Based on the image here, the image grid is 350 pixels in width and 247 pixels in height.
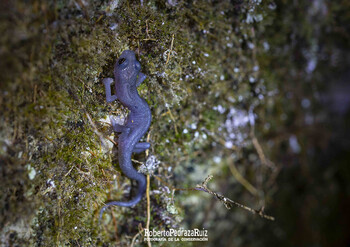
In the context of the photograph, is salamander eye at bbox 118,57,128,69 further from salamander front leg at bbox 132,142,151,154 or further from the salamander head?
salamander front leg at bbox 132,142,151,154

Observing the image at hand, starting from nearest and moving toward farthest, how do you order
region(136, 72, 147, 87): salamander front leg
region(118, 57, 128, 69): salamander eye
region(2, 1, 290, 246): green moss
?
1. region(2, 1, 290, 246): green moss
2. region(118, 57, 128, 69): salamander eye
3. region(136, 72, 147, 87): salamander front leg

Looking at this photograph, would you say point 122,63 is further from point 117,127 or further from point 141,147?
point 141,147

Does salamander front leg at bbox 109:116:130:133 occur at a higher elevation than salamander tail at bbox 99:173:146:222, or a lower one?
higher

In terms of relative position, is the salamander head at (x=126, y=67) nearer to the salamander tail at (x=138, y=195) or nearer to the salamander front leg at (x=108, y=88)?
the salamander front leg at (x=108, y=88)

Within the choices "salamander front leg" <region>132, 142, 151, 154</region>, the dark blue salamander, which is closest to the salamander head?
the dark blue salamander

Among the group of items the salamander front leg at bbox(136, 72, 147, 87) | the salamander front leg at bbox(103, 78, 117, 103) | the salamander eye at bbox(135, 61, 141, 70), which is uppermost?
the salamander eye at bbox(135, 61, 141, 70)

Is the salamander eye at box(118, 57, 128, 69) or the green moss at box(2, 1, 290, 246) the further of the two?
the salamander eye at box(118, 57, 128, 69)

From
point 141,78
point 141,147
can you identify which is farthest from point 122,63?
point 141,147

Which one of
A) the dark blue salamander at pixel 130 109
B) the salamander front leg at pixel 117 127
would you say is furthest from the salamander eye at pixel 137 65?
the salamander front leg at pixel 117 127
